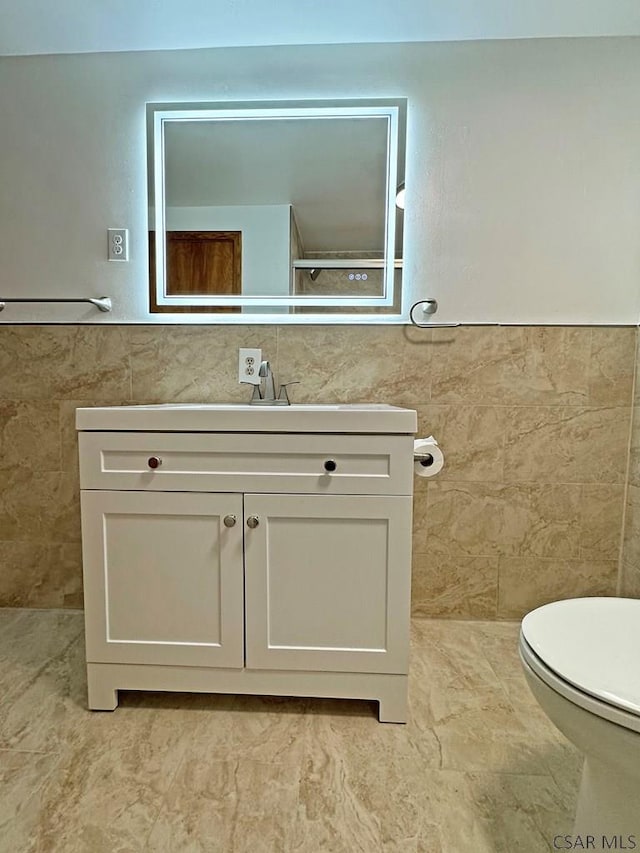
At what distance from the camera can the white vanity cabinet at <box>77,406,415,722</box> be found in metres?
1.14

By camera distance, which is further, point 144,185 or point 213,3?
point 144,185

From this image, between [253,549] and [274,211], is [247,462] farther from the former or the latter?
[274,211]

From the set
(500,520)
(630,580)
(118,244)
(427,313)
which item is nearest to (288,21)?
(118,244)

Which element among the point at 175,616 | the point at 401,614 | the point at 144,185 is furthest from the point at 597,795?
the point at 144,185

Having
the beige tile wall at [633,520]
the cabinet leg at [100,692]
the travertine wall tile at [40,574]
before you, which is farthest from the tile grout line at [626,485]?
the travertine wall tile at [40,574]

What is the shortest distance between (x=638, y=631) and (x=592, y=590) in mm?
949

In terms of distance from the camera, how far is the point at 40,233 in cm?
168

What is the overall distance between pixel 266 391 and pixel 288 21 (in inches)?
47.2

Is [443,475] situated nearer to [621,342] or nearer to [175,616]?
[621,342]

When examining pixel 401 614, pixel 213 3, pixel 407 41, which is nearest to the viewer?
pixel 401 614

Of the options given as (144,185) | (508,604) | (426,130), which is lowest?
(508,604)

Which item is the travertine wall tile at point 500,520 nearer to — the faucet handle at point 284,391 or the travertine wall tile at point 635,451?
the travertine wall tile at point 635,451

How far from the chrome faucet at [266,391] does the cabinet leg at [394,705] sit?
916 millimetres

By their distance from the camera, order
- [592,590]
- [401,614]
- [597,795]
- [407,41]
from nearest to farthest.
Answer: [597,795] → [401,614] → [407,41] → [592,590]
